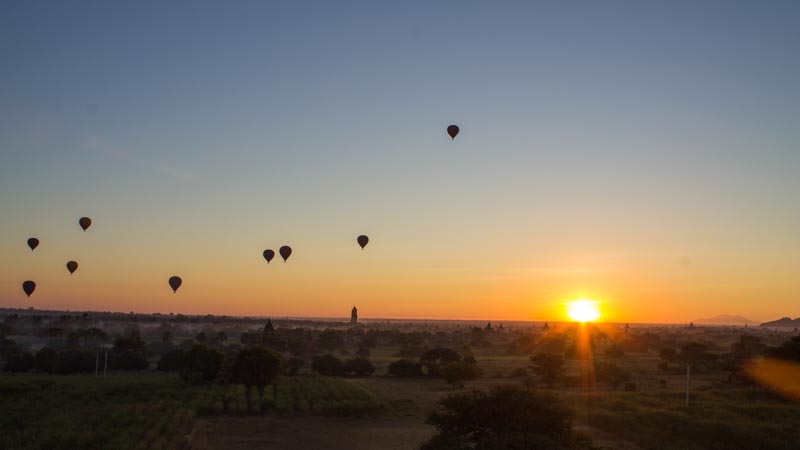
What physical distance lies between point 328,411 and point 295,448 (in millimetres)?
9339

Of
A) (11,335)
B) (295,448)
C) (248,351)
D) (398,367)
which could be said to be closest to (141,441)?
(295,448)

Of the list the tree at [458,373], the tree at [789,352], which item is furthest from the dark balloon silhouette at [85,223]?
the tree at [789,352]

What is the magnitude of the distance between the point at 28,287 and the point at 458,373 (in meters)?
45.8

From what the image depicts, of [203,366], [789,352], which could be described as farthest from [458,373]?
[789,352]

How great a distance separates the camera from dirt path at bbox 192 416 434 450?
31203 millimetres

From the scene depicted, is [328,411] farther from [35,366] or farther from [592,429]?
[35,366]

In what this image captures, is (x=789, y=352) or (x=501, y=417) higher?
(x=501, y=417)

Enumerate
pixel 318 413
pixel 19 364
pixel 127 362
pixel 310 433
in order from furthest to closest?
1. pixel 127 362
2. pixel 19 364
3. pixel 318 413
4. pixel 310 433

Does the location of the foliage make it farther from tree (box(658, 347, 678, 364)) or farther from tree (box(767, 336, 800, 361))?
tree (box(658, 347, 678, 364))

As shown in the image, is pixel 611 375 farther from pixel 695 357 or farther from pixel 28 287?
pixel 28 287

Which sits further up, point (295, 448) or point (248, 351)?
point (248, 351)

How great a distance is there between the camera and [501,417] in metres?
21.2

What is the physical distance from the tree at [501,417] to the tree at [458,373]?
34708 millimetres

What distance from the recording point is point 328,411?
1582 inches
